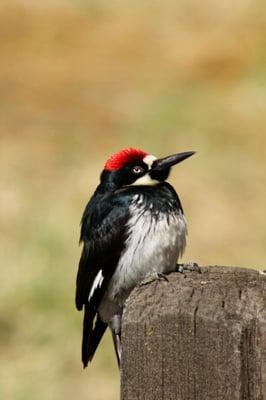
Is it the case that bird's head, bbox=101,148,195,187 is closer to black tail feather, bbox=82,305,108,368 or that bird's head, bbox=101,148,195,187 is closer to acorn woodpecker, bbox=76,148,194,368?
acorn woodpecker, bbox=76,148,194,368

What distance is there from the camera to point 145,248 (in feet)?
13.9

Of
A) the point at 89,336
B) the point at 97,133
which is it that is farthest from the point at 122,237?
the point at 97,133

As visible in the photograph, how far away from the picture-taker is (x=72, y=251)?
7.08 m

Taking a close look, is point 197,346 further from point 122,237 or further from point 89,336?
point 122,237

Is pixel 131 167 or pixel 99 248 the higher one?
pixel 131 167

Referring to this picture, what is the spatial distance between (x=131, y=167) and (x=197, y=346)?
256 centimetres

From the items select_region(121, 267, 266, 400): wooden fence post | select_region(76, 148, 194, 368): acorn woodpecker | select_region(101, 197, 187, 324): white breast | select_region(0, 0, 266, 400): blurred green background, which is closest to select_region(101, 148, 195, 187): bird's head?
select_region(76, 148, 194, 368): acorn woodpecker

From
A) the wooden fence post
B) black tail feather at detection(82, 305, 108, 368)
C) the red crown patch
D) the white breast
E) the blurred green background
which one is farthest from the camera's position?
the blurred green background

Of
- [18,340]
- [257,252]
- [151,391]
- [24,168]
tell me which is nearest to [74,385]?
[18,340]

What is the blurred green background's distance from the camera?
639cm

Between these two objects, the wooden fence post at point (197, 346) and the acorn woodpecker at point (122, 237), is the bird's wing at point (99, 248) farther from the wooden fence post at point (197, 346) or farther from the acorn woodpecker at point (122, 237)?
the wooden fence post at point (197, 346)

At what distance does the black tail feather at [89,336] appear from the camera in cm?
396

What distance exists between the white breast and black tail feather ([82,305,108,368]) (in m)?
0.12

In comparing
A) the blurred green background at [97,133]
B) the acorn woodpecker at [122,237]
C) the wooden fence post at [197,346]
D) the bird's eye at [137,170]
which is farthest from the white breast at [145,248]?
the wooden fence post at [197,346]
